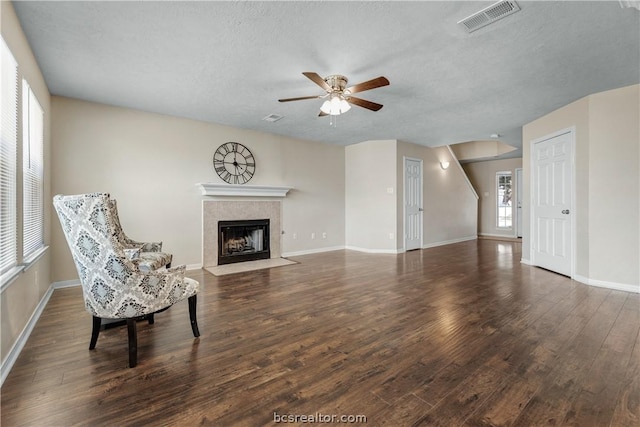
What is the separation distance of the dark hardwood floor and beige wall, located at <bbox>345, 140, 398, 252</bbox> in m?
3.02

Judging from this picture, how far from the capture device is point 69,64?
2938 millimetres

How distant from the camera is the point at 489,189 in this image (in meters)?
9.27

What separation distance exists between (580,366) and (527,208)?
12.6 ft

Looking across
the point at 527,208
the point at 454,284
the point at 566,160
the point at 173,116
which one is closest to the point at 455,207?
the point at 527,208

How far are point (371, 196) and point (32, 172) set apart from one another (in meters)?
5.57

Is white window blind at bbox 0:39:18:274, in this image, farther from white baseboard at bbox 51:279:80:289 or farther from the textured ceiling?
white baseboard at bbox 51:279:80:289

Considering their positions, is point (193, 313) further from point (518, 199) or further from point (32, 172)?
point (518, 199)

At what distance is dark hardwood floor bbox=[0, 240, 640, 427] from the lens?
1505 millimetres

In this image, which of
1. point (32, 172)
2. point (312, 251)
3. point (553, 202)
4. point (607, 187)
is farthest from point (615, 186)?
point (32, 172)

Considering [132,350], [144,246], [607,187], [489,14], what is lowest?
[132,350]

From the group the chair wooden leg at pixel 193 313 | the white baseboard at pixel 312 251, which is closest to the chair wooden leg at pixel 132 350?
the chair wooden leg at pixel 193 313

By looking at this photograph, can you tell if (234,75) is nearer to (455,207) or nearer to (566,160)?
(566,160)

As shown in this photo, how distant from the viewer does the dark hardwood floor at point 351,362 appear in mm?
1505

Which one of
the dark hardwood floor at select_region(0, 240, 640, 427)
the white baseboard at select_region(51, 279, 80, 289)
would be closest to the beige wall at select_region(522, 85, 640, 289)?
the dark hardwood floor at select_region(0, 240, 640, 427)
